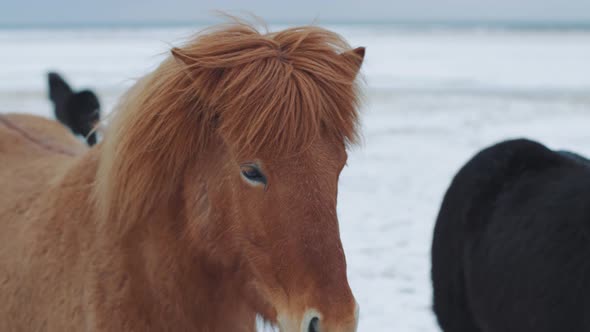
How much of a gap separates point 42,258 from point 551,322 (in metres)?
2.09

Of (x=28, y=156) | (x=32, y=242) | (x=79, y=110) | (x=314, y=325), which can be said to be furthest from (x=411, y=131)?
(x=314, y=325)

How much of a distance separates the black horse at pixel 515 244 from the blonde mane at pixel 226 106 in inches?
55.6

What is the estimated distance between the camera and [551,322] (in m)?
2.65

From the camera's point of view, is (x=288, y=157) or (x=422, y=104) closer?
(x=288, y=157)

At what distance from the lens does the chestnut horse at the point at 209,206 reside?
1.65 m

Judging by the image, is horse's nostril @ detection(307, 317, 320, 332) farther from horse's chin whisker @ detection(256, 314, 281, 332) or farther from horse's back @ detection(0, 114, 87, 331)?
horse's back @ detection(0, 114, 87, 331)

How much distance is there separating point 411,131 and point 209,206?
410 inches

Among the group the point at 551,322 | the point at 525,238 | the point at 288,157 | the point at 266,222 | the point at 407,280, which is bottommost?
the point at 407,280

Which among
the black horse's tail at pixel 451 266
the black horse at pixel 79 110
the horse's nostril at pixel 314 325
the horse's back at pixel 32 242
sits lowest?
the black horse's tail at pixel 451 266

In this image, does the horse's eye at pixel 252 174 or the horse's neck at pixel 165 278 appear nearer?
the horse's eye at pixel 252 174

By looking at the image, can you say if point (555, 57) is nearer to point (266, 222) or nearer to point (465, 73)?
point (465, 73)

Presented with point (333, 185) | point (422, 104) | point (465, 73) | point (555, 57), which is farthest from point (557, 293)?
point (555, 57)

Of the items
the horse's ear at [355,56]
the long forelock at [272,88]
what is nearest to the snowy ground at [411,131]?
the horse's ear at [355,56]

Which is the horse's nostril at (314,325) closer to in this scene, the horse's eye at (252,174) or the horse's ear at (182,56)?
the horse's eye at (252,174)
